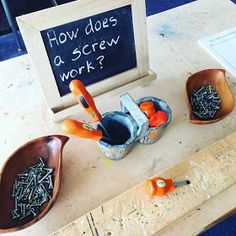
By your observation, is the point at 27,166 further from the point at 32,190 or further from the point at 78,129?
the point at 78,129

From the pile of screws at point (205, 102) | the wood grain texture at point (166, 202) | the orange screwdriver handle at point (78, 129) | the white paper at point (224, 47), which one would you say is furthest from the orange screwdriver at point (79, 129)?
the white paper at point (224, 47)

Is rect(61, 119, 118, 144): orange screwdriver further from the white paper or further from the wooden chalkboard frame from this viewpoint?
the white paper

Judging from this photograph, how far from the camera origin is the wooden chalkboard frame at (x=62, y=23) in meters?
0.50

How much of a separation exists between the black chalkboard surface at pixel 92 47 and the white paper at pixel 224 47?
24 centimetres

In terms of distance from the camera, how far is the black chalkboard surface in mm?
534

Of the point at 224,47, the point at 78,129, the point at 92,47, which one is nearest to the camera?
the point at 78,129

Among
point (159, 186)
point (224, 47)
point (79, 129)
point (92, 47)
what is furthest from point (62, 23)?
point (224, 47)

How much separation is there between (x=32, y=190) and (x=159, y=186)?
22 cm

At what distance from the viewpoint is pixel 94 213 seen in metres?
0.47

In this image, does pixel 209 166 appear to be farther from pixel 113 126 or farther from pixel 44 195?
pixel 44 195

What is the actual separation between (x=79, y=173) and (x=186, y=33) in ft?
1.64

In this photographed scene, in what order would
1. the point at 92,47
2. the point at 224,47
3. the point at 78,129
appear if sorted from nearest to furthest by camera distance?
the point at 78,129, the point at 92,47, the point at 224,47

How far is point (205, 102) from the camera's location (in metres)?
0.62

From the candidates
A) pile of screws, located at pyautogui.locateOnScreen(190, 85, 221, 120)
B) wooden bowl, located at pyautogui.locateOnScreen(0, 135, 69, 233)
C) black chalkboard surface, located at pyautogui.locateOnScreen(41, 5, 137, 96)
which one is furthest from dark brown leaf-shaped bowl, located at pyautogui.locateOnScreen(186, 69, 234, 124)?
wooden bowl, located at pyautogui.locateOnScreen(0, 135, 69, 233)
